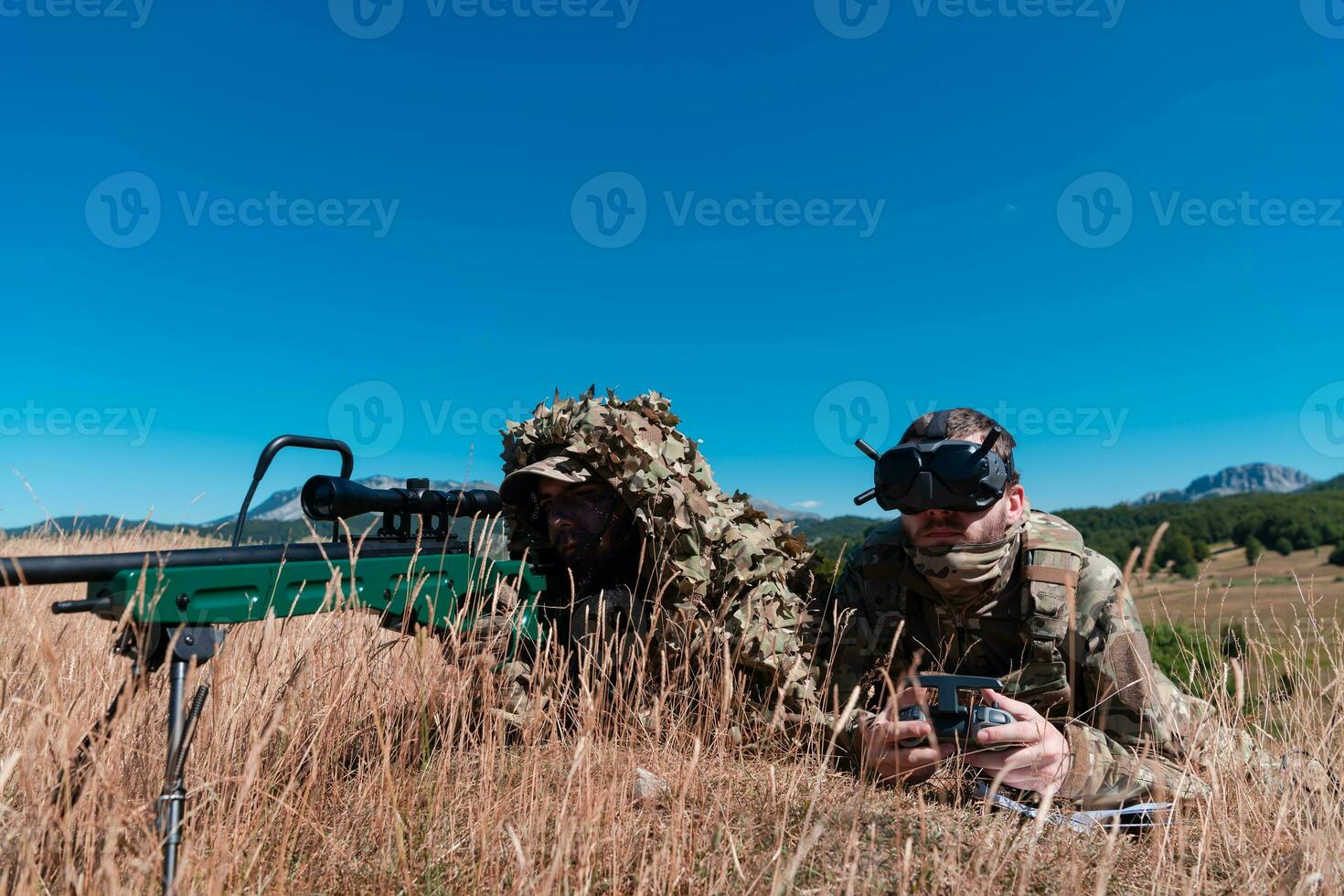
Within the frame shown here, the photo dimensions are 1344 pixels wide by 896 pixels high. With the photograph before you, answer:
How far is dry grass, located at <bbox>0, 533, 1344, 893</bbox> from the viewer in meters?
2.40

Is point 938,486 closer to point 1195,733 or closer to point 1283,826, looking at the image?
point 1195,733

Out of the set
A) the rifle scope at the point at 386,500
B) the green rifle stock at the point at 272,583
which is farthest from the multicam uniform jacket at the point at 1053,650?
the rifle scope at the point at 386,500

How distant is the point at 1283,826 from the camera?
125 inches

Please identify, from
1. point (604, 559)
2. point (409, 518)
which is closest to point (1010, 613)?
point (604, 559)

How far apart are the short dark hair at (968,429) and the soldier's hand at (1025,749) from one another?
1.15 m

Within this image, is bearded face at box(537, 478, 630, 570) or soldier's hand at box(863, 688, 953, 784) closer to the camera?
soldier's hand at box(863, 688, 953, 784)

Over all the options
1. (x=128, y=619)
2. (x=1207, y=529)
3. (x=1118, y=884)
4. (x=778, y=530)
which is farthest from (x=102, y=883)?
(x=1207, y=529)

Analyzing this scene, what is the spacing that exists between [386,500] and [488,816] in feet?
6.89

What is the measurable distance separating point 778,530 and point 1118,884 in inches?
105

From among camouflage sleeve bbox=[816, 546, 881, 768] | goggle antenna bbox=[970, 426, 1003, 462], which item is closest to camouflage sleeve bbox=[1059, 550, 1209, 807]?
goggle antenna bbox=[970, 426, 1003, 462]

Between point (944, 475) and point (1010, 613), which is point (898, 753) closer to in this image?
point (1010, 613)

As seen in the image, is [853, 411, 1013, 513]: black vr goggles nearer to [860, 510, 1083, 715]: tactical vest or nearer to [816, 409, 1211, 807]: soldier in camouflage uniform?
[816, 409, 1211, 807]: soldier in camouflage uniform

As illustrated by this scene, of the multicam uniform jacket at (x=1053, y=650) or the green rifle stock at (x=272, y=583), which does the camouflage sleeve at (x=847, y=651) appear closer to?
the multicam uniform jacket at (x=1053, y=650)

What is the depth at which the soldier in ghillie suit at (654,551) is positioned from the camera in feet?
14.8
